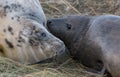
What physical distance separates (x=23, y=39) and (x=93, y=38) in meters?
0.70

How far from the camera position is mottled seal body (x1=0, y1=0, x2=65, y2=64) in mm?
4645

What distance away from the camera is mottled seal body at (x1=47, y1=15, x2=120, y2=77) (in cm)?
456

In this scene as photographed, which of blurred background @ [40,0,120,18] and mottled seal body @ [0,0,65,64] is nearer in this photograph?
mottled seal body @ [0,0,65,64]

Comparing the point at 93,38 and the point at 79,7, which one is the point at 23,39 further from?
the point at 79,7

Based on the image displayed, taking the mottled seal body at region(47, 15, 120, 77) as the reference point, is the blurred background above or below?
above

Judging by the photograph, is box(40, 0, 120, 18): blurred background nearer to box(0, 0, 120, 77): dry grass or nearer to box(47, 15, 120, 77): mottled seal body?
box(0, 0, 120, 77): dry grass

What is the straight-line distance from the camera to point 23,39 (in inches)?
183

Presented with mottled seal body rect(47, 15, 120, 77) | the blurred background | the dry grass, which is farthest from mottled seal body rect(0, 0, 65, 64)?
the blurred background

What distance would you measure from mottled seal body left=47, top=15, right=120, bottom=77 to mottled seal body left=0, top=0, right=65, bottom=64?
34cm

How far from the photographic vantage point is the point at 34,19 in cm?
481

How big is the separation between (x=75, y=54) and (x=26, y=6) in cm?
77

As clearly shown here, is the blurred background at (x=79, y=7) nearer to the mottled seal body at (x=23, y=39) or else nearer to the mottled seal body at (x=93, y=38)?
the mottled seal body at (x=93, y=38)

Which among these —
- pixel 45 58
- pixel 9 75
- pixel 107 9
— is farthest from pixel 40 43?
pixel 107 9

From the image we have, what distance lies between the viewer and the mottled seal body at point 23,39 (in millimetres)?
4645
